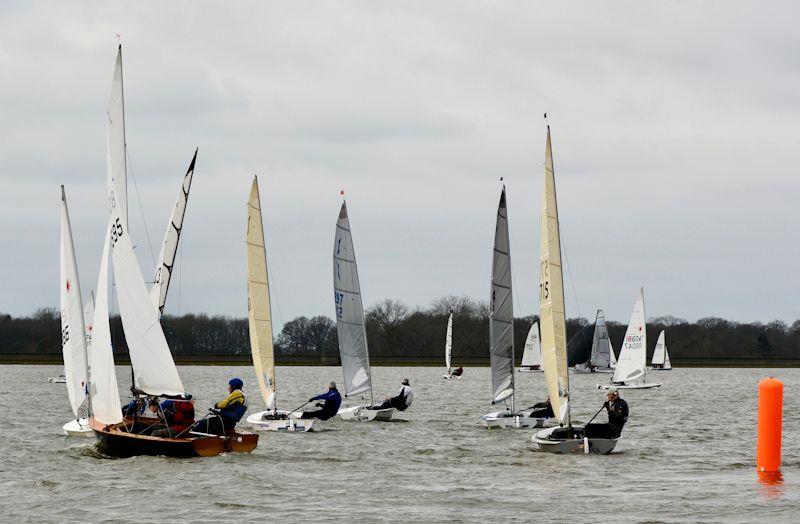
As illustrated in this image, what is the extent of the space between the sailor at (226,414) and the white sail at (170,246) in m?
7.24

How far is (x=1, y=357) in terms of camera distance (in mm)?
117312

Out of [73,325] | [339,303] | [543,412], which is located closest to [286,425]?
[73,325]

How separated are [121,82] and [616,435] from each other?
38.0 feet

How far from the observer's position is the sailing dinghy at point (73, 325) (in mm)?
27719

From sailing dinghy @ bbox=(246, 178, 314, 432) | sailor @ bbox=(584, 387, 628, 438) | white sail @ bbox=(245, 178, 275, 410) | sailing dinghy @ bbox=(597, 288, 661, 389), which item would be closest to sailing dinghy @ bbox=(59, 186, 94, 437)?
sailing dinghy @ bbox=(246, 178, 314, 432)

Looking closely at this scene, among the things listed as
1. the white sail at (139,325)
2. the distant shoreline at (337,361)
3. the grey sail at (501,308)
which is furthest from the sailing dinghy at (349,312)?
the distant shoreline at (337,361)

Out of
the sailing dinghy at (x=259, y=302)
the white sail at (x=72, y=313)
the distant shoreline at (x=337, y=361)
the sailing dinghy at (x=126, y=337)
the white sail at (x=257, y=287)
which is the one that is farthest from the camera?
the distant shoreline at (x=337, y=361)

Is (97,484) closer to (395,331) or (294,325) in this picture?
(395,331)

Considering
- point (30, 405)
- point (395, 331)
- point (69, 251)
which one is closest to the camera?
point (69, 251)

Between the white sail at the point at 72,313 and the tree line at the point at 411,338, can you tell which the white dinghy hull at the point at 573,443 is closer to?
the white sail at the point at 72,313

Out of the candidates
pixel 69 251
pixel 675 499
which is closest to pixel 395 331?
pixel 69 251

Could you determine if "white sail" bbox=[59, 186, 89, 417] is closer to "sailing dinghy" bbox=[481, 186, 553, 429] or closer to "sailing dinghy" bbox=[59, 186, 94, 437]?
"sailing dinghy" bbox=[59, 186, 94, 437]

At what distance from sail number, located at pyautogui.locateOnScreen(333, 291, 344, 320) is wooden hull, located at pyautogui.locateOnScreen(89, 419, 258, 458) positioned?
510 inches

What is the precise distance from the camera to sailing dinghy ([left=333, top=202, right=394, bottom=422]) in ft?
119
